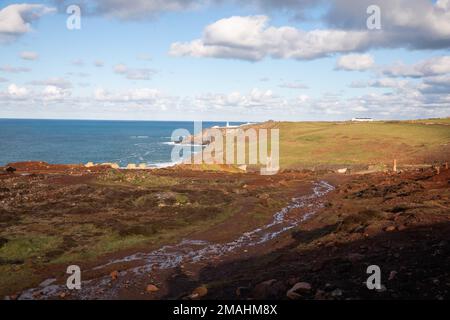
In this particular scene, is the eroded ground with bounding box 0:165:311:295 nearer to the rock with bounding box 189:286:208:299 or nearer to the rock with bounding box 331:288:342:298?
the rock with bounding box 189:286:208:299

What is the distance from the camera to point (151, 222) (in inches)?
1150

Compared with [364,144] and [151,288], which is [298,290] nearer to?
[151,288]

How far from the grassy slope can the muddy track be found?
43.4 m

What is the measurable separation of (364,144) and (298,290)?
78.1 metres

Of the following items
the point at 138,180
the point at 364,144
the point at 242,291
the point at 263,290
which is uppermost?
the point at 364,144

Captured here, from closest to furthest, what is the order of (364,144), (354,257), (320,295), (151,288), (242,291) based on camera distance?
(320,295) → (242,291) → (354,257) → (151,288) → (364,144)

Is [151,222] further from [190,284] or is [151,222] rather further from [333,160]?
[333,160]

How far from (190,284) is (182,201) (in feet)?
60.9

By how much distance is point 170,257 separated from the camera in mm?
22406

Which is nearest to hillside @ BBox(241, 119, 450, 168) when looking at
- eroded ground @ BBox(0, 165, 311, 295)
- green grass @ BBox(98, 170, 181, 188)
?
eroded ground @ BBox(0, 165, 311, 295)

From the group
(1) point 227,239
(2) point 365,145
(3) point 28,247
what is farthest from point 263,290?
(2) point 365,145

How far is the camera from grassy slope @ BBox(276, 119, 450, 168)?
246 ft
